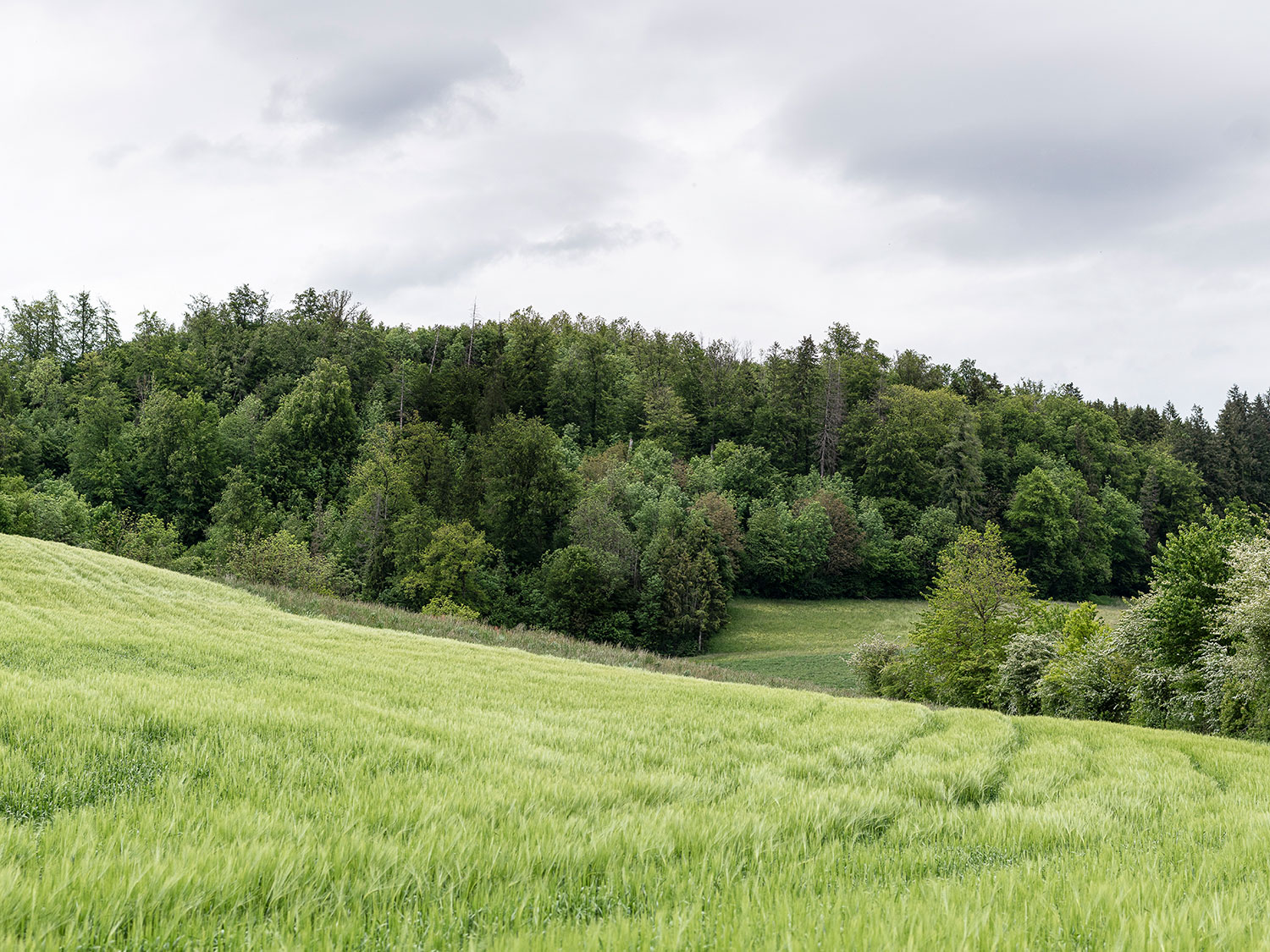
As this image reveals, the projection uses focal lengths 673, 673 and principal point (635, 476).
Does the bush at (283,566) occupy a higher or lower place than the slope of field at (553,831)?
lower

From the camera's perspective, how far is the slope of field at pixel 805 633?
57.2 metres

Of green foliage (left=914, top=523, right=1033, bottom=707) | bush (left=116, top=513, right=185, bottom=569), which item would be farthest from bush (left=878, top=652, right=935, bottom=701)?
bush (left=116, top=513, right=185, bottom=569)

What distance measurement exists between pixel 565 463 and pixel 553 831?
84429mm

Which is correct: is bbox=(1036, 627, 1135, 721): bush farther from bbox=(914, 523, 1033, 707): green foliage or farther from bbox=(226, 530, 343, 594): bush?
bbox=(226, 530, 343, 594): bush

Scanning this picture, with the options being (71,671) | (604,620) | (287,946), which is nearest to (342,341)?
(604,620)

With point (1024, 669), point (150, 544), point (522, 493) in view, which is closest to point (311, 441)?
point (150, 544)

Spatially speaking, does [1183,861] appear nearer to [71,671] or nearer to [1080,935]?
[1080,935]

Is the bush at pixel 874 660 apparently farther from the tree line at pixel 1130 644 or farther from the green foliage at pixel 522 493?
the green foliage at pixel 522 493

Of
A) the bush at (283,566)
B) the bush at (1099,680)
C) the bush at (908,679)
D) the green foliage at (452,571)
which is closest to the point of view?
the bush at (1099,680)

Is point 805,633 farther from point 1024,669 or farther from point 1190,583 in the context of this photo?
point 1190,583

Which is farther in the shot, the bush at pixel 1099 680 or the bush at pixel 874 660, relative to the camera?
the bush at pixel 874 660

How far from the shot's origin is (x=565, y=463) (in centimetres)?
8712

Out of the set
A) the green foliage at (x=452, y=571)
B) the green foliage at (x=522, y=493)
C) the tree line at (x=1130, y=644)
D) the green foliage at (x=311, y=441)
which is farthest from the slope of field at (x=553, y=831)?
the green foliage at (x=311, y=441)

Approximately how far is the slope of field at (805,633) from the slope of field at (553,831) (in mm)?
47934
